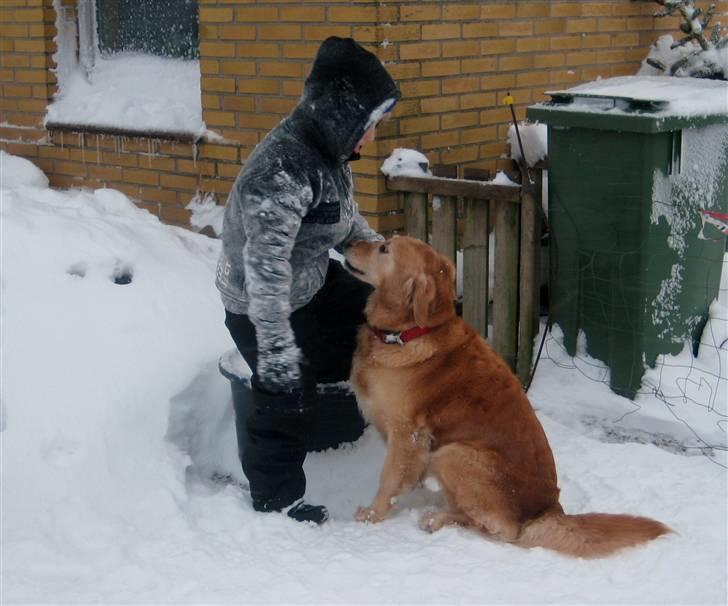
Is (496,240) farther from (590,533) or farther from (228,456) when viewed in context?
(590,533)

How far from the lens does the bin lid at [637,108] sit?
447 centimetres

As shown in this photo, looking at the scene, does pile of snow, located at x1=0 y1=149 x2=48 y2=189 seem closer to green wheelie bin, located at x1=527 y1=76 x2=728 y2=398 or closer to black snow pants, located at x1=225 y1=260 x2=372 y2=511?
black snow pants, located at x1=225 y1=260 x2=372 y2=511

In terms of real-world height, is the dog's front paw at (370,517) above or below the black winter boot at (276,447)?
below

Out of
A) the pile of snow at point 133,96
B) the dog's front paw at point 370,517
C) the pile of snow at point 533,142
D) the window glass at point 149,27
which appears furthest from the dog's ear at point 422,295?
the window glass at point 149,27

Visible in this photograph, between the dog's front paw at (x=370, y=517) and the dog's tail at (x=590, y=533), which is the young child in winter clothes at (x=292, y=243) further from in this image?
the dog's tail at (x=590, y=533)

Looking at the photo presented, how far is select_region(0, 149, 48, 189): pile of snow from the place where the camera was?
264 inches

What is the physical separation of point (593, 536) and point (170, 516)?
1600 mm

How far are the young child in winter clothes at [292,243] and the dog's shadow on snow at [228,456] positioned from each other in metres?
0.39

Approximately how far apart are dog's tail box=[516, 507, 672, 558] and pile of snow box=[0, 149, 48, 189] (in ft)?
14.7

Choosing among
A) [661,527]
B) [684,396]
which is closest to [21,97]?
[684,396]

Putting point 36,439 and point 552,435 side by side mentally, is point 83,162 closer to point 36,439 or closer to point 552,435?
point 36,439

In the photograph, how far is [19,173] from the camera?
22.2 feet

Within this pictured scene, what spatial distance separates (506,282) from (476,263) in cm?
18

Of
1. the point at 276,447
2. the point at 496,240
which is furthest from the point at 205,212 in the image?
the point at 276,447
